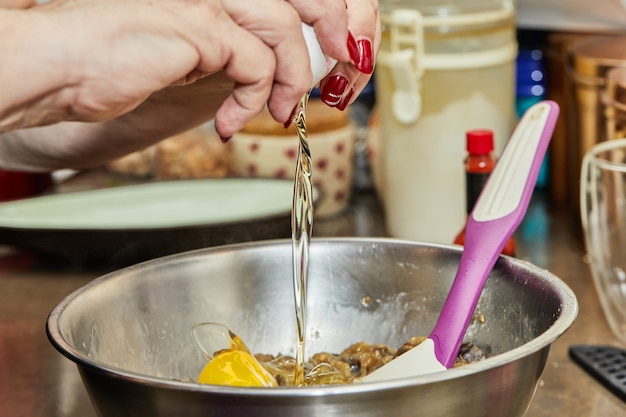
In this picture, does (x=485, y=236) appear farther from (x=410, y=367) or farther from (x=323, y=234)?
(x=323, y=234)

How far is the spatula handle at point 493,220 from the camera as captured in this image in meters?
0.84

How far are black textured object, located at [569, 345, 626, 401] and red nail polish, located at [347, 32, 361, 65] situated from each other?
464mm

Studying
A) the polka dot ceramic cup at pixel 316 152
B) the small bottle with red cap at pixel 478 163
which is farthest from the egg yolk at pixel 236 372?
the polka dot ceramic cup at pixel 316 152

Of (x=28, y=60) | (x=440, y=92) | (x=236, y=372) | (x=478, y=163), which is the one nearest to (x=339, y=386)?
(x=236, y=372)

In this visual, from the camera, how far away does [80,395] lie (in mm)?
1070

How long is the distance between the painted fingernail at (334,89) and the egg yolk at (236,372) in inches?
9.2

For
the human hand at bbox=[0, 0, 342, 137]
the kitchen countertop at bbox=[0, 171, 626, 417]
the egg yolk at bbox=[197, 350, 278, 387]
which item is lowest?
the kitchen countertop at bbox=[0, 171, 626, 417]

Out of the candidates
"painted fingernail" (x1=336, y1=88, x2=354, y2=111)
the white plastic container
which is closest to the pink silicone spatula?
"painted fingernail" (x1=336, y1=88, x2=354, y2=111)

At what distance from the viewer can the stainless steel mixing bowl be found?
66 cm

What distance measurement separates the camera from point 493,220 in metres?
0.87

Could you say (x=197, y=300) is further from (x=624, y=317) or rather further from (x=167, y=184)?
(x=167, y=184)

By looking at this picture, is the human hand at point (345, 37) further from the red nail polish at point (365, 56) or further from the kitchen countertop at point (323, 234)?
the kitchen countertop at point (323, 234)

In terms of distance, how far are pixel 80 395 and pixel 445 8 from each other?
2.52 feet

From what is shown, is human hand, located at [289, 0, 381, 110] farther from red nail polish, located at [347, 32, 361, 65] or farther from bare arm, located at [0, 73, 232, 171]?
bare arm, located at [0, 73, 232, 171]
